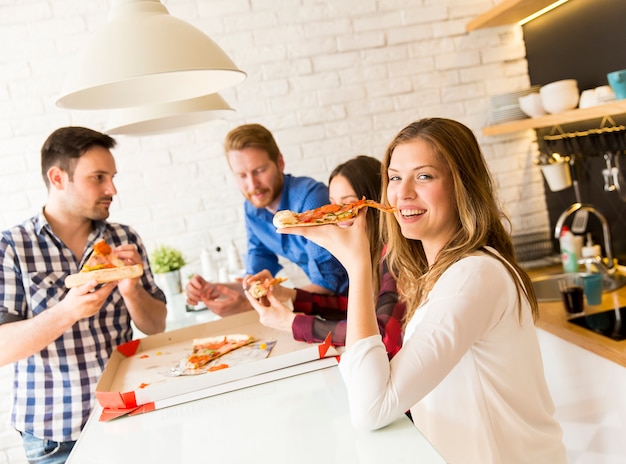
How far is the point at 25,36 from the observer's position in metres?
3.73

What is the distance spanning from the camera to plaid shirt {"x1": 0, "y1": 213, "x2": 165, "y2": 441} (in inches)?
89.7

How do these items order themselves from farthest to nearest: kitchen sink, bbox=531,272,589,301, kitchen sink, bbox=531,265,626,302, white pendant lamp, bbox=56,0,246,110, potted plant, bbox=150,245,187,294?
potted plant, bbox=150,245,187,294
kitchen sink, bbox=531,272,589,301
kitchen sink, bbox=531,265,626,302
white pendant lamp, bbox=56,0,246,110

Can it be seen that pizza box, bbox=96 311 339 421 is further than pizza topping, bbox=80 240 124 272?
No

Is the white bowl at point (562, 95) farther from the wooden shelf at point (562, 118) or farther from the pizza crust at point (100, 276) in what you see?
the pizza crust at point (100, 276)

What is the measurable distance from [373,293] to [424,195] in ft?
1.72

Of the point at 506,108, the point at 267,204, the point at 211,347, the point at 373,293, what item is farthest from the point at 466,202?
the point at 506,108

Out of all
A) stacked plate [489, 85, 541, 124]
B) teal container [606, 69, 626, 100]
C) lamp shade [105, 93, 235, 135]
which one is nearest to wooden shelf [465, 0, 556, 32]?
stacked plate [489, 85, 541, 124]

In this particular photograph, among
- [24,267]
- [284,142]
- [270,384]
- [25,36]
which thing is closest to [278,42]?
[284,142]

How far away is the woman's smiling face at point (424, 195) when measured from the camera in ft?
5.09

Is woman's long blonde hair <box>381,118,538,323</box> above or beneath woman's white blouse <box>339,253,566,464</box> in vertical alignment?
above

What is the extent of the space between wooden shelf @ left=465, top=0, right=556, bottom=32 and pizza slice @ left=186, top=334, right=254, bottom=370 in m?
2.36

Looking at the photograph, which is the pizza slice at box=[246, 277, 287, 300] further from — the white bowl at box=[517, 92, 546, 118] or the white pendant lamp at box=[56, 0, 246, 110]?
the white bowl at box=[517, 92, 546, 118]

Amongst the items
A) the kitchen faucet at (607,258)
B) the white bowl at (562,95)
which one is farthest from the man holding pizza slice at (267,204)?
the white bowl at (562,95)

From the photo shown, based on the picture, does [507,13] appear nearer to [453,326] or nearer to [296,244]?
[296,244]
